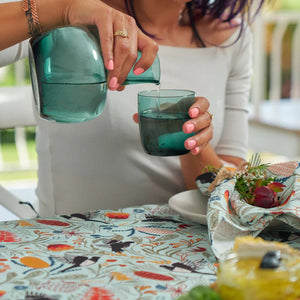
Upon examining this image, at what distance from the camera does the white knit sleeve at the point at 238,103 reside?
5.14ft

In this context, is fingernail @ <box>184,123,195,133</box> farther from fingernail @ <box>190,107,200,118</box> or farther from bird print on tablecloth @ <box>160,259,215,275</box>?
bird print on tablecloth @ <box>160,259,215,275</box>

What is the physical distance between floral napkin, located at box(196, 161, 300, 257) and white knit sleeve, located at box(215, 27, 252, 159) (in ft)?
2.09

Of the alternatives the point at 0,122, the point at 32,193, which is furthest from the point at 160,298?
the point at 32,193

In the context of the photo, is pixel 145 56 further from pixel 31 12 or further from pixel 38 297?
pixel 38 297

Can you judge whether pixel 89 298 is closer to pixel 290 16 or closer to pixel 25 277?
pixel 25 277

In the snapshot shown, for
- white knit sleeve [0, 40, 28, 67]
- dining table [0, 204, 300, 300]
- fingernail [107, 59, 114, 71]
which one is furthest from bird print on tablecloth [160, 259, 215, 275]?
white knit sleeve [0, 40, 28, 67]

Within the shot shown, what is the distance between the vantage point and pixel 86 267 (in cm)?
75

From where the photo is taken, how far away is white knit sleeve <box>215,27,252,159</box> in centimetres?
157

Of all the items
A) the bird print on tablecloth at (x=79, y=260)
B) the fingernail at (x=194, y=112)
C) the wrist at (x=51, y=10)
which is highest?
the wrist at (x=51, y=10)

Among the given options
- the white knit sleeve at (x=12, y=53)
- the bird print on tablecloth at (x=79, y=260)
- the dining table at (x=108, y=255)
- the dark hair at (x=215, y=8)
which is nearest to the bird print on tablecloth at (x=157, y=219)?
the dining table at (x=108, y=255)

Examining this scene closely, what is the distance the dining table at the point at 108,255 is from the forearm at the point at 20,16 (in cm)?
34

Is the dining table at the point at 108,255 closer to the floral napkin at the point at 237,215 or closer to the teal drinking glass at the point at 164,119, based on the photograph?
the floral napkin at the point at 237,215

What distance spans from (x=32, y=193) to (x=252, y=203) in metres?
1.21

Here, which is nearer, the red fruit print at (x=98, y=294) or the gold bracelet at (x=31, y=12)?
the red fruit print at (x=98, y=294)
